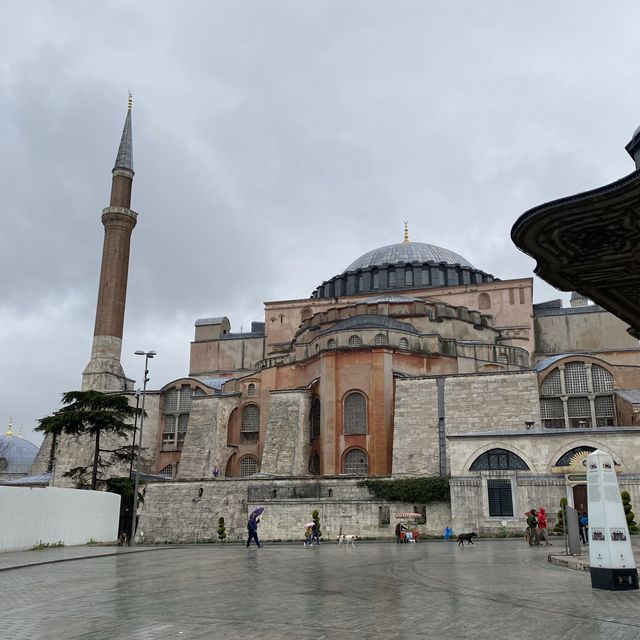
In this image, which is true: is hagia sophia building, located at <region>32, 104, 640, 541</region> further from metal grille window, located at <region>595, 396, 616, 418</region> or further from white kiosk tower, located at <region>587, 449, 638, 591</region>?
white kiosk tower, located at <region>587, 449, 638, 591</region>

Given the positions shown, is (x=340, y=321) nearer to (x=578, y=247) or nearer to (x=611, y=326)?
(x=611, y=326)

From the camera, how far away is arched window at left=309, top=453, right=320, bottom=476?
32594mm

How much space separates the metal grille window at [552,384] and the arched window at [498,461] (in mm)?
9569

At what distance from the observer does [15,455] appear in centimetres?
5694

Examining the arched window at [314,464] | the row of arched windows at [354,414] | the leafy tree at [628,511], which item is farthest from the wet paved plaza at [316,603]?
the arched window at [314,464]

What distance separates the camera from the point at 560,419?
108ft

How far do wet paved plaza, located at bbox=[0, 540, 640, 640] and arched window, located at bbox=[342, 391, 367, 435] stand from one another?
19114 millimetres

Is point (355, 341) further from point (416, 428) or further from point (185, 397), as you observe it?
point (185, 397)

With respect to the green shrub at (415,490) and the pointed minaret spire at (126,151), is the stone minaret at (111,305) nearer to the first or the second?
the pointed minaret spire at (126,151)

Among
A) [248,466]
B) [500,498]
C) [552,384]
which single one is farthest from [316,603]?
[248,466]

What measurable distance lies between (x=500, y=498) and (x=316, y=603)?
17769 mm

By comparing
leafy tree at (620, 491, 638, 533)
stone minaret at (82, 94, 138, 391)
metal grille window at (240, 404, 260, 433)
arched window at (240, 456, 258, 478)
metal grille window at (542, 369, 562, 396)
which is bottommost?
leafy tree at (620, 491, 638, 533)

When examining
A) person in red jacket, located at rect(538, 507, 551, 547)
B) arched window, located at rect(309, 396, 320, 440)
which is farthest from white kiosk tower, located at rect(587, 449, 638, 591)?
arched window, located at rect(309, 396, 320, 440)

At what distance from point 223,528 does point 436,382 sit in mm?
11430
